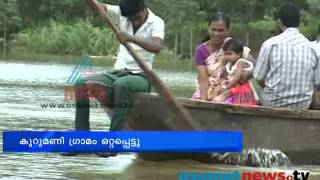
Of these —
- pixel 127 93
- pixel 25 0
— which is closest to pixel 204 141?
pixel 127 93

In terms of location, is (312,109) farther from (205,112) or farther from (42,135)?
(42,135)

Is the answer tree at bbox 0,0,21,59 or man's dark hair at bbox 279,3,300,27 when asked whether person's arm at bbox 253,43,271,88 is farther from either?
tree at bbox 0,0,21,59

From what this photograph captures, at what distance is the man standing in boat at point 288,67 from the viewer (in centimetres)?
823

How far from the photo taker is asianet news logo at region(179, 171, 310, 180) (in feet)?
24.1

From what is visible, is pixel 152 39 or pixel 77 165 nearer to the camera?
pixel 152 39

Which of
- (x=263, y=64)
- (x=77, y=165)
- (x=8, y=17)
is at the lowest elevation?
(x=8, y=17)

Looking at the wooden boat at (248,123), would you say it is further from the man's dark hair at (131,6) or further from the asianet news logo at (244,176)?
the man's dark hair at (131,6)

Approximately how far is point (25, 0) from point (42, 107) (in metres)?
57.1

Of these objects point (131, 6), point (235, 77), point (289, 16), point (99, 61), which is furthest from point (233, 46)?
point (99, 61)

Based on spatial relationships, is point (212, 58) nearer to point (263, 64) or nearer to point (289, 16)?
point (263, 64)

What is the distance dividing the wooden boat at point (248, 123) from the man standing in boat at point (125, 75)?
0.14 meters
